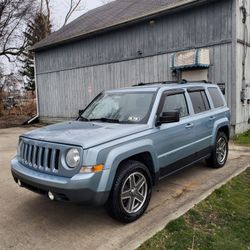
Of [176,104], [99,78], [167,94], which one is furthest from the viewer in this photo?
[99,78]

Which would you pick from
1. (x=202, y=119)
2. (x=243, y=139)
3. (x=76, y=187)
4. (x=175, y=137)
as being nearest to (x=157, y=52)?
(x=243, y=139)

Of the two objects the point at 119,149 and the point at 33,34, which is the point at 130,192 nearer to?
the point at 119,149

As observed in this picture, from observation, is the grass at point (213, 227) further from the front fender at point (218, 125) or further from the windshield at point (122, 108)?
the windshield at point (122, 108)

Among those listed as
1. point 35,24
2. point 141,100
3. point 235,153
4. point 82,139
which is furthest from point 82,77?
point 35,24

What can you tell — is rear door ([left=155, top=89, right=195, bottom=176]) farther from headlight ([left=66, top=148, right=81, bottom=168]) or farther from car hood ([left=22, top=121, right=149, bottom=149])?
headlight ([left=66, top=148, right=81, bottom=168])

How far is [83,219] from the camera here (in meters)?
3.86

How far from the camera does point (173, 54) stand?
10.7 m

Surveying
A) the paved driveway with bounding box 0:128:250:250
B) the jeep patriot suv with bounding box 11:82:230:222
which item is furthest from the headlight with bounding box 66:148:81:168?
the paved driveway with bounding box 0:128:250:250

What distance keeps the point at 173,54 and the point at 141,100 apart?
677 centimetres

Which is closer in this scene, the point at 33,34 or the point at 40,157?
the point at 40,157

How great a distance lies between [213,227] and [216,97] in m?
3.24

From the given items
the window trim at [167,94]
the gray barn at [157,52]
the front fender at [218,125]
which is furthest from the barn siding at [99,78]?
the window trim at [167,94]

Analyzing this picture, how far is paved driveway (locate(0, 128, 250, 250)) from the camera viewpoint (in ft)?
10.8

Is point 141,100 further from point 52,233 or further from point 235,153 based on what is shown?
point 235,153
